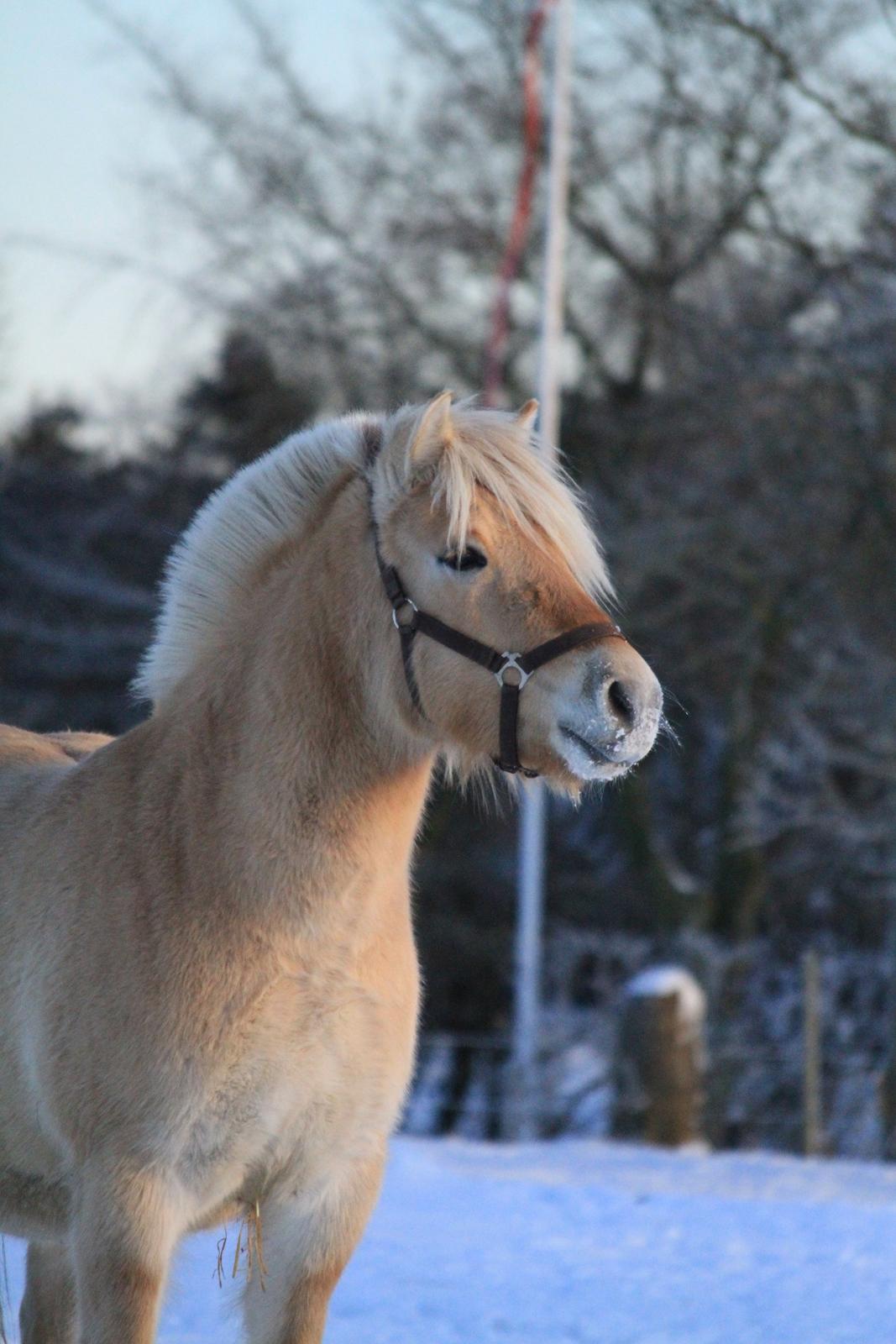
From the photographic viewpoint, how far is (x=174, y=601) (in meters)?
3.47

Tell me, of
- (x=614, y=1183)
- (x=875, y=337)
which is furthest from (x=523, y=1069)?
(x=875, y=337)

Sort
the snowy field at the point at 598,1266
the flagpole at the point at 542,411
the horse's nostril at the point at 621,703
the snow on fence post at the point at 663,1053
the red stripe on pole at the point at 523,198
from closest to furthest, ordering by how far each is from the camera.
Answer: the horse's nostril at the point at 621,703 → the snowy field at the point at 598,1266 → the snow on fence post at the point at 663,1053 → the flagpole at the point at 542,411 → the red stripe on pole at the point at 523,198

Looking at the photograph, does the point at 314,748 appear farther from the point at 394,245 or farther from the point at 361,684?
the point at 394,245

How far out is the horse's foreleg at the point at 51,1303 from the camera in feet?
12.7

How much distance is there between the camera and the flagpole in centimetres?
1284

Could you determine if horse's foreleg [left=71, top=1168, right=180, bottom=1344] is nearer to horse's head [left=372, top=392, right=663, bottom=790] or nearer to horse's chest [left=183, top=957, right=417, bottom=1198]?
horse's chest [left=183, top=957, right=417, bottom=1198]

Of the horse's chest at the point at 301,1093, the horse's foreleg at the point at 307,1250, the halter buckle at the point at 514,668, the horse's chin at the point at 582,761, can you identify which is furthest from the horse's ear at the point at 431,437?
the horse's foreleg at the point at 307,1250

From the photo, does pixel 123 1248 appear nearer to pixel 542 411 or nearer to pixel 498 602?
pixel 498 602

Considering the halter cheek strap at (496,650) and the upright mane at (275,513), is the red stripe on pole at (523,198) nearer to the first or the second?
the upright mane at (275,513)

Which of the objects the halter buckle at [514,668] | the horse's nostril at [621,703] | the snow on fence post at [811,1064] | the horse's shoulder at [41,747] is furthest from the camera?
the snow on fence post at [811,1064]

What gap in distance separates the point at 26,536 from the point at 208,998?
53.7 ft

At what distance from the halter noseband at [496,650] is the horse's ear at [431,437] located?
172 mm

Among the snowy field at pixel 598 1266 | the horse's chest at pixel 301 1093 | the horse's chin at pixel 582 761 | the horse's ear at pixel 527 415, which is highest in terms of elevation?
the horse's ear at pixel 527 415

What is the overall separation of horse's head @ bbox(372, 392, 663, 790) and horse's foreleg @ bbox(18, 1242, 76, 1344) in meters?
1.79
